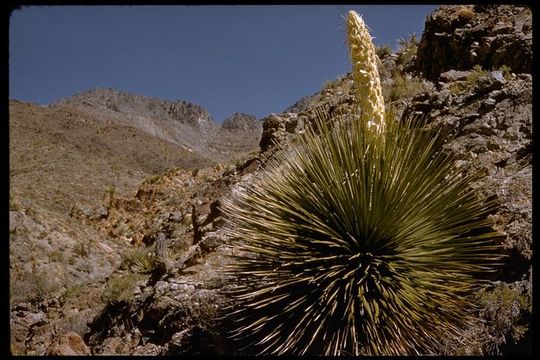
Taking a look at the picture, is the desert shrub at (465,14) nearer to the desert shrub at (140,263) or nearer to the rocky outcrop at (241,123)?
the desert shrub at (140,263)

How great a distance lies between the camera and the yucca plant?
3.21 m

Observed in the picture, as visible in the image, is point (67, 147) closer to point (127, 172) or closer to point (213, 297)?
point (127, 172)

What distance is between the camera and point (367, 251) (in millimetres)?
3322

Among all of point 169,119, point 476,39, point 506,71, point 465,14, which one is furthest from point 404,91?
point 169,119

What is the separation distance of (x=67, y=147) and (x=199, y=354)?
104 ft

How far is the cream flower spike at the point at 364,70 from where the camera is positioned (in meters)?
3.67

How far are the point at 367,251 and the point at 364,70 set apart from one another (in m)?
1.32

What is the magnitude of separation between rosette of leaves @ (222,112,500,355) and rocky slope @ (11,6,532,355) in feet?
0.74

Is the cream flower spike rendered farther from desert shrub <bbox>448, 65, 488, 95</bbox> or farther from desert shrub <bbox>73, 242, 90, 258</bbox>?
desert shrub <bbox>73, 242, 90, 258</bbox>

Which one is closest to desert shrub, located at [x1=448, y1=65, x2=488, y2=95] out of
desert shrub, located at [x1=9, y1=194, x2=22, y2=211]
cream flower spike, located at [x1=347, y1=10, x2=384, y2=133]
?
cream flower spike, located at [x1=347, y1=10, x2=384, y2=133]

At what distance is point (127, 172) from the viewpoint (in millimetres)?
32031

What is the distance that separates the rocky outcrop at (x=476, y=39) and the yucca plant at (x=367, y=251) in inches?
134

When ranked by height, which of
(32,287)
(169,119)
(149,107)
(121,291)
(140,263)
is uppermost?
(149,107)

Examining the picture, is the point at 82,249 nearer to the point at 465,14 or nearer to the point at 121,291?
the point at 121,291
